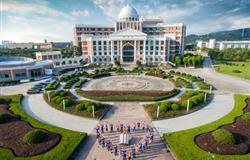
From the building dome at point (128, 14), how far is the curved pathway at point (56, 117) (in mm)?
66938

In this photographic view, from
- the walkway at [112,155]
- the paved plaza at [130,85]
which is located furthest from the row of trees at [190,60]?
the walkway at [112,155]

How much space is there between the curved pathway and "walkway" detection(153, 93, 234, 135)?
8861 mm

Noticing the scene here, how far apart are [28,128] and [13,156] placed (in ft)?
16.9

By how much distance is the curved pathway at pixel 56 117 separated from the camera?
20375 mm

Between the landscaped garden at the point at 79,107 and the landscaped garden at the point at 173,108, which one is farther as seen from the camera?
the landscaped garden at the point at 79,107

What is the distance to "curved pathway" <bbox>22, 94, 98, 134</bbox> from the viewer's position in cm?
2038

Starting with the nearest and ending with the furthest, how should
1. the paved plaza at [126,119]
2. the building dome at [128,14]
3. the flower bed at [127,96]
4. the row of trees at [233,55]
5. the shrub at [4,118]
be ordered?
the paved plaza at [126,119]
the shrub at [4,118]
the flower bed at [127,96]
the row of trees at [233,55]
the building dome at [128,14]

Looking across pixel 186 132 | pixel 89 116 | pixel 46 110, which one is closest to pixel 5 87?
pixel 46 110

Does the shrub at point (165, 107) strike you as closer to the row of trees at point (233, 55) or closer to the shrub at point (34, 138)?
the shrub at point (34, 138)

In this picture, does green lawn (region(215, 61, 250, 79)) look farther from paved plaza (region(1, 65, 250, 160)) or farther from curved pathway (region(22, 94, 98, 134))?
curved pathway (region(22, 94, 98, 134))

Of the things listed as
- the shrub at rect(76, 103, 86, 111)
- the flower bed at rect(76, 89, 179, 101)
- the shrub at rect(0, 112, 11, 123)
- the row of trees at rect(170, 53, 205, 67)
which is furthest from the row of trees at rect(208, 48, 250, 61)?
the shrub at rect(0, 112, 11, 123)

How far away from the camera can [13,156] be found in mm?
14297

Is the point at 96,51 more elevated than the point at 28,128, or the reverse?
the point at 96,51

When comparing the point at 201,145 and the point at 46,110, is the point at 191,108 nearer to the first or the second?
the point at 201,145
